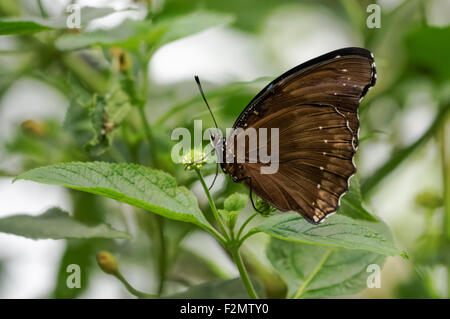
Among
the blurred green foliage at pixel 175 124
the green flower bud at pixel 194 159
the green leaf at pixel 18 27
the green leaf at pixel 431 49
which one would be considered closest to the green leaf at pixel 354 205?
the blurred green foliage at pixel 175 124

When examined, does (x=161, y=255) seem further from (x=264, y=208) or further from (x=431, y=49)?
(x=431, y=49)

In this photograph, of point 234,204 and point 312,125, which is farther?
point 312,125

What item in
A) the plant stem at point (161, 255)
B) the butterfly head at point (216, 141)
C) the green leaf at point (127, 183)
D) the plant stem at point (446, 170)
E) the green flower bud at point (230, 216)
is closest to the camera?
the green leaf at point (127, 183)

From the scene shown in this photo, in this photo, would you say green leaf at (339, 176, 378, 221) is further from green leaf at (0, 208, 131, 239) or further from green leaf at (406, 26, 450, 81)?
green leaf at (406, 26, 450, 81)

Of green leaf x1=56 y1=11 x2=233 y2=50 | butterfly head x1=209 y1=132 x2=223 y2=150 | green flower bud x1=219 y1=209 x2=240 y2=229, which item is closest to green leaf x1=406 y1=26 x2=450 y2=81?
green leaf x1=56 y1=11 x2=233 y2=50

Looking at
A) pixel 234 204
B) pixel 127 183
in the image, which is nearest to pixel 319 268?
pixel 234 204

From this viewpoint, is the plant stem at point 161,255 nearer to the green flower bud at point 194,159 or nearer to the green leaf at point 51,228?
the green leaf at point 51,228
